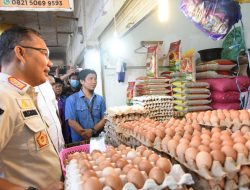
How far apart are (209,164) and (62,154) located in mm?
1329

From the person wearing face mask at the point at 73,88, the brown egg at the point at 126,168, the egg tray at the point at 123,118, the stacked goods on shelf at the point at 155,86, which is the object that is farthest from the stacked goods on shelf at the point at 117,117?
the person wearing face mask at the point at 73,88

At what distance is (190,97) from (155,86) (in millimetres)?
610

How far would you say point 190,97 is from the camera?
13.1ft

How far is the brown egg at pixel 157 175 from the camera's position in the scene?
1.06 m

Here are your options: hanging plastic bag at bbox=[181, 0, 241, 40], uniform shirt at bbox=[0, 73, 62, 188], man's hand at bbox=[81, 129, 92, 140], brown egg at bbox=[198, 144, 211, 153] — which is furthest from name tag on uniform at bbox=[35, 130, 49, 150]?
hanging plastic bag at bbox=[181, 0, 241, 40]

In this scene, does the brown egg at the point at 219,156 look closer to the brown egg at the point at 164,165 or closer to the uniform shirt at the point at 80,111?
the brown egg at the point at 164,165

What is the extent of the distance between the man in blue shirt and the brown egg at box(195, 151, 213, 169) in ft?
7.62

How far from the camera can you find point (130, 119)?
2982mm

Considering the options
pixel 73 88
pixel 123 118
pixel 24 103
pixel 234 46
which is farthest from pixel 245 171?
pixel 73 88

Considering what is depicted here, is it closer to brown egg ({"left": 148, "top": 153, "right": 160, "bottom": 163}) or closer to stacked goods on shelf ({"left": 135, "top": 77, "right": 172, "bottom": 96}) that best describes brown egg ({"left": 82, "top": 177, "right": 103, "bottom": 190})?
brown egg ({"left": 148, "top": 153, "right": 160, "bottom": 163})

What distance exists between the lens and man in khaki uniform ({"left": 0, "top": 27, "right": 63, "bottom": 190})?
4.45 ft

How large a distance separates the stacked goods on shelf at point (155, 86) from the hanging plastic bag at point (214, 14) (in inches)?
64.2

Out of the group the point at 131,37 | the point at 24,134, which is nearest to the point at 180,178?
the point at 24,134

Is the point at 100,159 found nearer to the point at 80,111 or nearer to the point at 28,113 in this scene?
the point at 28,113
